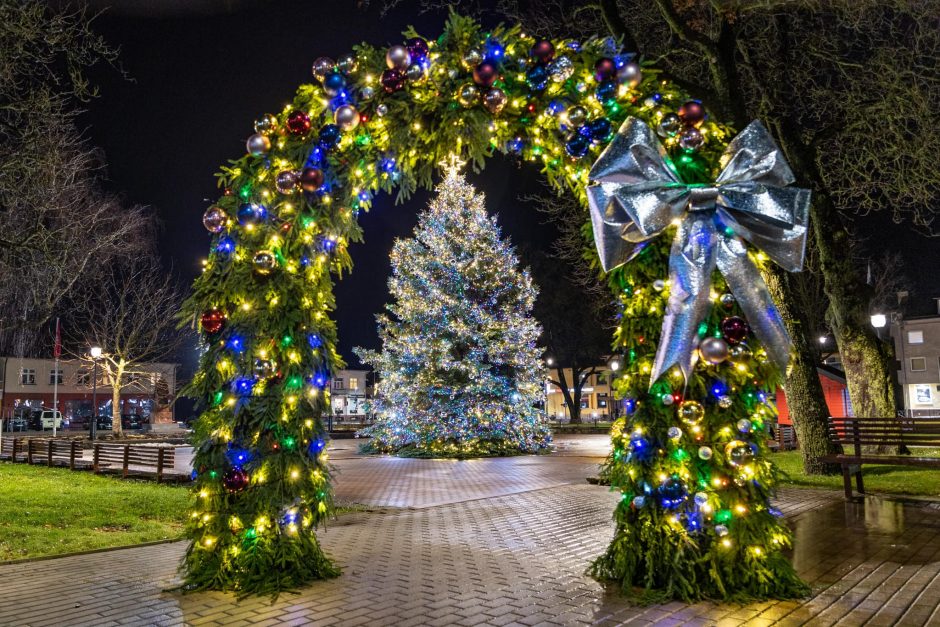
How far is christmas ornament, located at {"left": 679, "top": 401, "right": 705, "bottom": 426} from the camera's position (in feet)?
16.3

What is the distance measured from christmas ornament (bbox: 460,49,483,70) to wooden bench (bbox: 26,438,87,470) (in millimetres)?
17152

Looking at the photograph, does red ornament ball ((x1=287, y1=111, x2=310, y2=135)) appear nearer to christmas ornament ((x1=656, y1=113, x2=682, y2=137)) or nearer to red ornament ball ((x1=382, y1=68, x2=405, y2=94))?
red ornament ball ((x1=382, y1=68, x2=405, y2=94))

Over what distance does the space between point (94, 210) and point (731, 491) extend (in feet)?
75.1

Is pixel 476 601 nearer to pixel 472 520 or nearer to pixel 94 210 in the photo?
pixel 472 520

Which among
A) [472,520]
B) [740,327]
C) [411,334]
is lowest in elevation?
[472,520]

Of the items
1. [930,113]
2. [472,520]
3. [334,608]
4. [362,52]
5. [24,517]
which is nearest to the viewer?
[334,608]

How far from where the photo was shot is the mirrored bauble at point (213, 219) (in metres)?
5.90

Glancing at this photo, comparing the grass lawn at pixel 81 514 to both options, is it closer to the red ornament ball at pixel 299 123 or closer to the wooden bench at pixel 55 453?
the wooden bench at pixel 55 453

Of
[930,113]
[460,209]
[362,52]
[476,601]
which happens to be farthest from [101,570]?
[460,209]

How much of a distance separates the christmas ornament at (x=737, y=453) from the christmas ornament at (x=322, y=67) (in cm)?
470

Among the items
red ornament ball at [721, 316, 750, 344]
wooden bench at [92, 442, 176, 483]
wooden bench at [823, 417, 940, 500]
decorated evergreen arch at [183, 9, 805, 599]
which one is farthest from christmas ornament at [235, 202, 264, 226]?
wooden bench at [92, 442, 176, 483]

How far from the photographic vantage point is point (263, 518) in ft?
17.9

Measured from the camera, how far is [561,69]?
561 centimetres

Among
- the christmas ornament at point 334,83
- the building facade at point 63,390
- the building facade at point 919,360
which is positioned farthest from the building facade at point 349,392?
the christmas ornament at point 334,83
